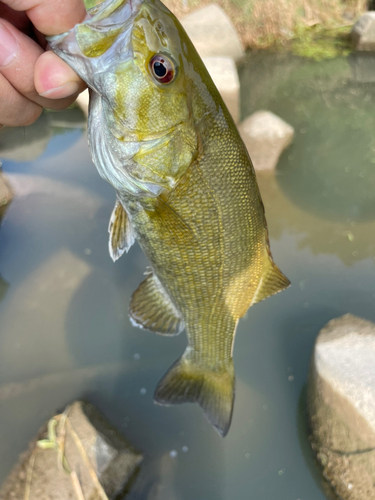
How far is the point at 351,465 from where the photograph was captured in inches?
72.6

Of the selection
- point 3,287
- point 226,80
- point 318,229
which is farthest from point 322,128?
point 3,287

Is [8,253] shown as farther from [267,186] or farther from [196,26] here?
[196,26]

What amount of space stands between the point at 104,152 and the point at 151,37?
314 millimetres

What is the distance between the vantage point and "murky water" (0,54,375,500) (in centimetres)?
220

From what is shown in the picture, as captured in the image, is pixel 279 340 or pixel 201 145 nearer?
pixel 201 145

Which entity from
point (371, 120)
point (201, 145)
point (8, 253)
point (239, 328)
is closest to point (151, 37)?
point (201, 145)

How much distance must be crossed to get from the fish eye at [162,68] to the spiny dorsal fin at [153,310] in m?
0.78

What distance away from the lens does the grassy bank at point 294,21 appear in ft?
17.7

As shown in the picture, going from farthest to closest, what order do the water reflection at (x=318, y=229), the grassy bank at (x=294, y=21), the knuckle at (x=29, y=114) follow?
the grassy bank at (x=294, y=21), the water reflection at (x=318, y=229), the knuckle at (x=29, y=114)

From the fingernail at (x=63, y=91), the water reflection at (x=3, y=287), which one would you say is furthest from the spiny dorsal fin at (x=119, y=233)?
the water reflection at (x=3, y=287)

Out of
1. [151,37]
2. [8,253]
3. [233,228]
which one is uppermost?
[151,37]

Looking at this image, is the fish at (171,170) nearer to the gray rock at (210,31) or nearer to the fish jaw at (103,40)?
the fish jaw at (103,40)

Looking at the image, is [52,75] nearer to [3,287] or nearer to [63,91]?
[63,91]

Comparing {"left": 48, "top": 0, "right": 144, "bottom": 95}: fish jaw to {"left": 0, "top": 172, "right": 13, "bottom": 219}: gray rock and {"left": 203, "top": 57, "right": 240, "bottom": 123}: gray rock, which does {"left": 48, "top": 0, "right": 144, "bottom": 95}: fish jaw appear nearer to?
{"left": 0, "top": 172, "right": 13, "bottom": 219}: gray rock
